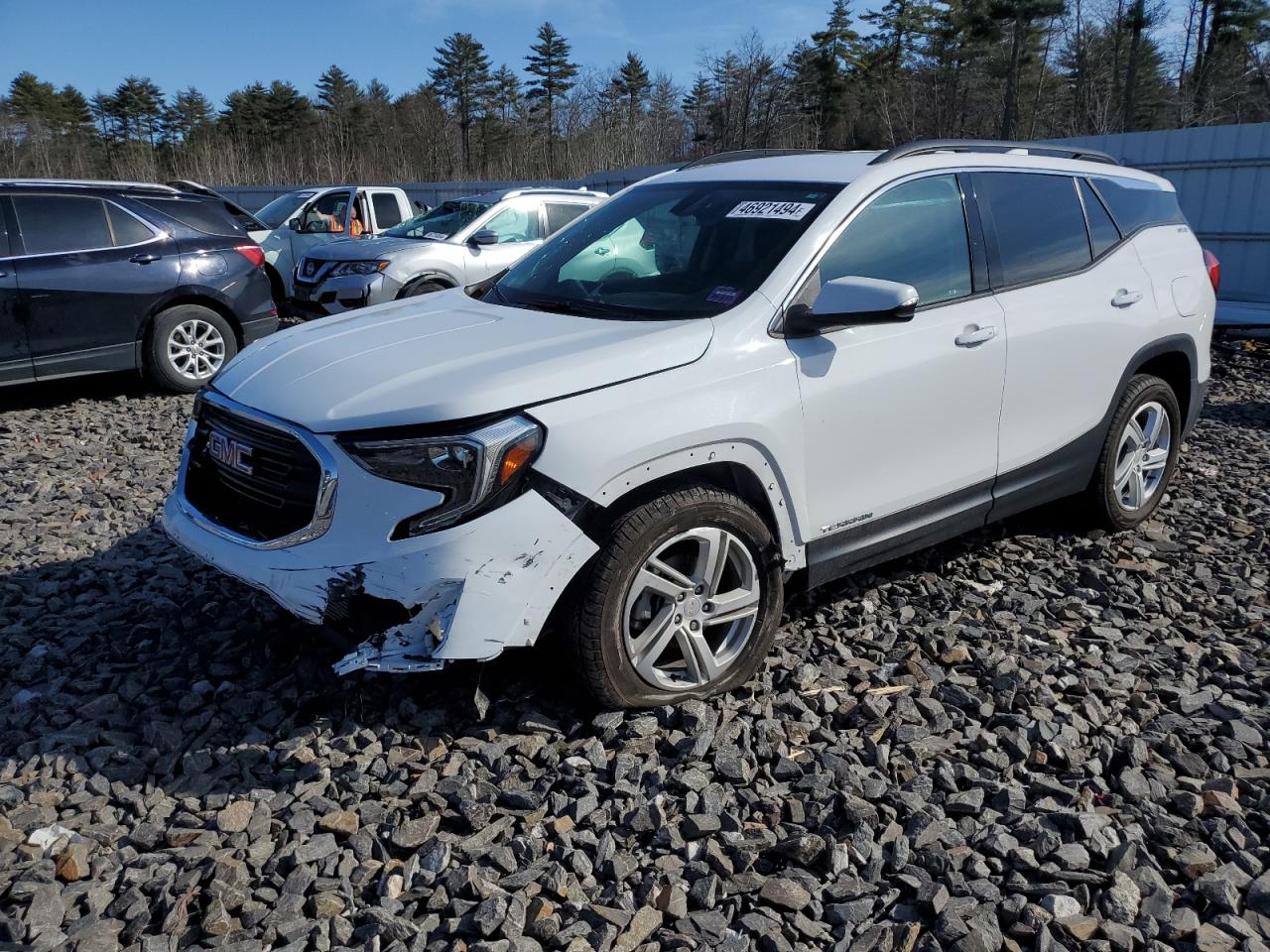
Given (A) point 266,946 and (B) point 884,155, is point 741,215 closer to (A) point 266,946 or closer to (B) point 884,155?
(B) point 884,155

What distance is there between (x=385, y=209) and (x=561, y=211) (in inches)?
215

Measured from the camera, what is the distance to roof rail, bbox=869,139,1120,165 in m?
3.88

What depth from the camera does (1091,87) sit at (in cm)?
3959

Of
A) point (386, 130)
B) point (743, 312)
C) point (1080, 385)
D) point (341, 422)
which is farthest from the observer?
point (386, 130)

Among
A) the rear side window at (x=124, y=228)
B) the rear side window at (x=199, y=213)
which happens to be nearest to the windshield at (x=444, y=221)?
the rear side window at (x=199, y=213)

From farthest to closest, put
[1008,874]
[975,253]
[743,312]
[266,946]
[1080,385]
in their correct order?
1. [1080,385]
2. [975,253]
3. [743,312]
4. [1008,874]
5. [266,946]

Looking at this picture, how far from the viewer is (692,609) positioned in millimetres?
3223

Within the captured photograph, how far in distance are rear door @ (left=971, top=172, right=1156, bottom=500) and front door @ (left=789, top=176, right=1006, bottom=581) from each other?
16cm

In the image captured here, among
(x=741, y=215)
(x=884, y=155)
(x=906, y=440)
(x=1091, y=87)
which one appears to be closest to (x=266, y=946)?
(x=906, y=440)

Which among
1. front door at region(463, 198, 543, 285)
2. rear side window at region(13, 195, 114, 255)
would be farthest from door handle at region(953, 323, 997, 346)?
front door at region(463, 198, 543, 285)

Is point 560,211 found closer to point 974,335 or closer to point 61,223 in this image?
point 61,223

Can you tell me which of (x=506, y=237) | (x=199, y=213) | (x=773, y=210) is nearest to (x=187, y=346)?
(x=199, y=213)

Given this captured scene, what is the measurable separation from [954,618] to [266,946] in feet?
9.30

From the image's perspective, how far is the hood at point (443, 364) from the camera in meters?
2.86
